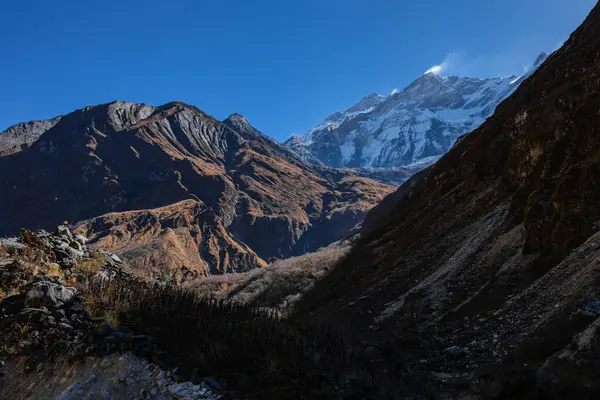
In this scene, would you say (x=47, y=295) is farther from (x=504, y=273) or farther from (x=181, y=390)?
(x=504, y=273)

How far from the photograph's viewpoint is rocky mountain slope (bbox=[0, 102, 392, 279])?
12386cm

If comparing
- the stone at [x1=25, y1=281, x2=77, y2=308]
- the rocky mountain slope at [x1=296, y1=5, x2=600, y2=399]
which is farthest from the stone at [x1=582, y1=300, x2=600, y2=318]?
the stone at [x1=25, y1=281, x2=77, y2=308]

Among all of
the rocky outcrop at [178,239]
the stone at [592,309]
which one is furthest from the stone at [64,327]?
the rocky outcrop at [178,239]

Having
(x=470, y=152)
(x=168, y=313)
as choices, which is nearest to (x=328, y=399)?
(x=168, y=313)

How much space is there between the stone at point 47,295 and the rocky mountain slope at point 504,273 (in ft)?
16.8

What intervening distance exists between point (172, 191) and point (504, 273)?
144 metres

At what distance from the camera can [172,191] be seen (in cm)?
14750

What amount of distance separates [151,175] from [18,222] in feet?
148

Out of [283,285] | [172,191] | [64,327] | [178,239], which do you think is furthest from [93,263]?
[172,191]

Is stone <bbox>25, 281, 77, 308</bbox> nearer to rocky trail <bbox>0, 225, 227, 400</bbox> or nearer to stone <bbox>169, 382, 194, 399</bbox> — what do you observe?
rocky trail <bbox>0, 225, 227, 400</bbox>

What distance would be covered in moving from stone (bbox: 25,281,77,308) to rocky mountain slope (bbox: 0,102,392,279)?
10645 cm

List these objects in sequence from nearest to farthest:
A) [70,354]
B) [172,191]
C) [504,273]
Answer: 1. [70,354]
2. [504,273]
3. [172,191]

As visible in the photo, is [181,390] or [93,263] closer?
[181,390]

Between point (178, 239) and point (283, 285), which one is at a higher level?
point (178, 239)
